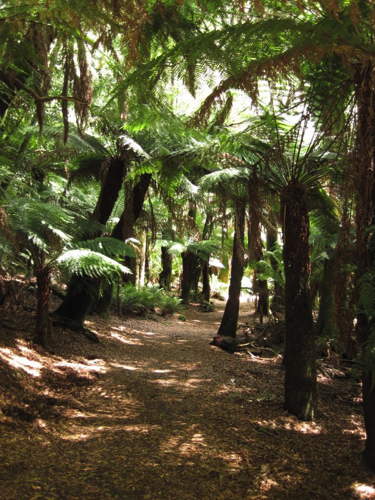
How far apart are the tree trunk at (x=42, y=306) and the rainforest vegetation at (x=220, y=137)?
0.02 metres

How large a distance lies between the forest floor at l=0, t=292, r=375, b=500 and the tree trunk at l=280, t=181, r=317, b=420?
252mm

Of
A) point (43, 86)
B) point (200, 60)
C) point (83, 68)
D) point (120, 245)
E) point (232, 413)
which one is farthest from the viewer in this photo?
point (120, 245)

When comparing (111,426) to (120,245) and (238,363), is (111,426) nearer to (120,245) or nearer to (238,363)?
(120,245)

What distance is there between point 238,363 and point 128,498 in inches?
180

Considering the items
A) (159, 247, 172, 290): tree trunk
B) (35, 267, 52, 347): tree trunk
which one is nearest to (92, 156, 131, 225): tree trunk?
(35, 267, 52, 347): tree trunk

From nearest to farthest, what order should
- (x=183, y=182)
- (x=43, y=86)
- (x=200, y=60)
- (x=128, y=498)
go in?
(x=128, y=498) < (x=200, y=60) < (x=43, y=86) < (x=183, y=182)

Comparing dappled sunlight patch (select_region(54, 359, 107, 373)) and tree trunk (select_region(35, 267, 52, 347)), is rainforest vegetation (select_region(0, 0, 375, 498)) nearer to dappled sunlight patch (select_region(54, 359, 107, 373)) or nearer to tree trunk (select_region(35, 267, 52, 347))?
tree trunk (select_region(35, 267, 52, 347))

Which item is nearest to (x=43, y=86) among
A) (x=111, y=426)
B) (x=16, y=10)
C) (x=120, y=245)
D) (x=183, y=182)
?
(x=16, y=10)

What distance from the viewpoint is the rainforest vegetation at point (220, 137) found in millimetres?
2623

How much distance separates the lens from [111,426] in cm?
377

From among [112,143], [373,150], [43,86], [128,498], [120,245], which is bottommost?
[128,498]

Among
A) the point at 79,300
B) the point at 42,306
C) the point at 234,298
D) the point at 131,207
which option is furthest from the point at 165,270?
the point at 42,306

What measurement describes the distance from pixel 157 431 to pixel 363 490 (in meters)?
1.70

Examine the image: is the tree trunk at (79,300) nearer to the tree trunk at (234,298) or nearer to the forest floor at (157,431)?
the forest floor at (157,431)
